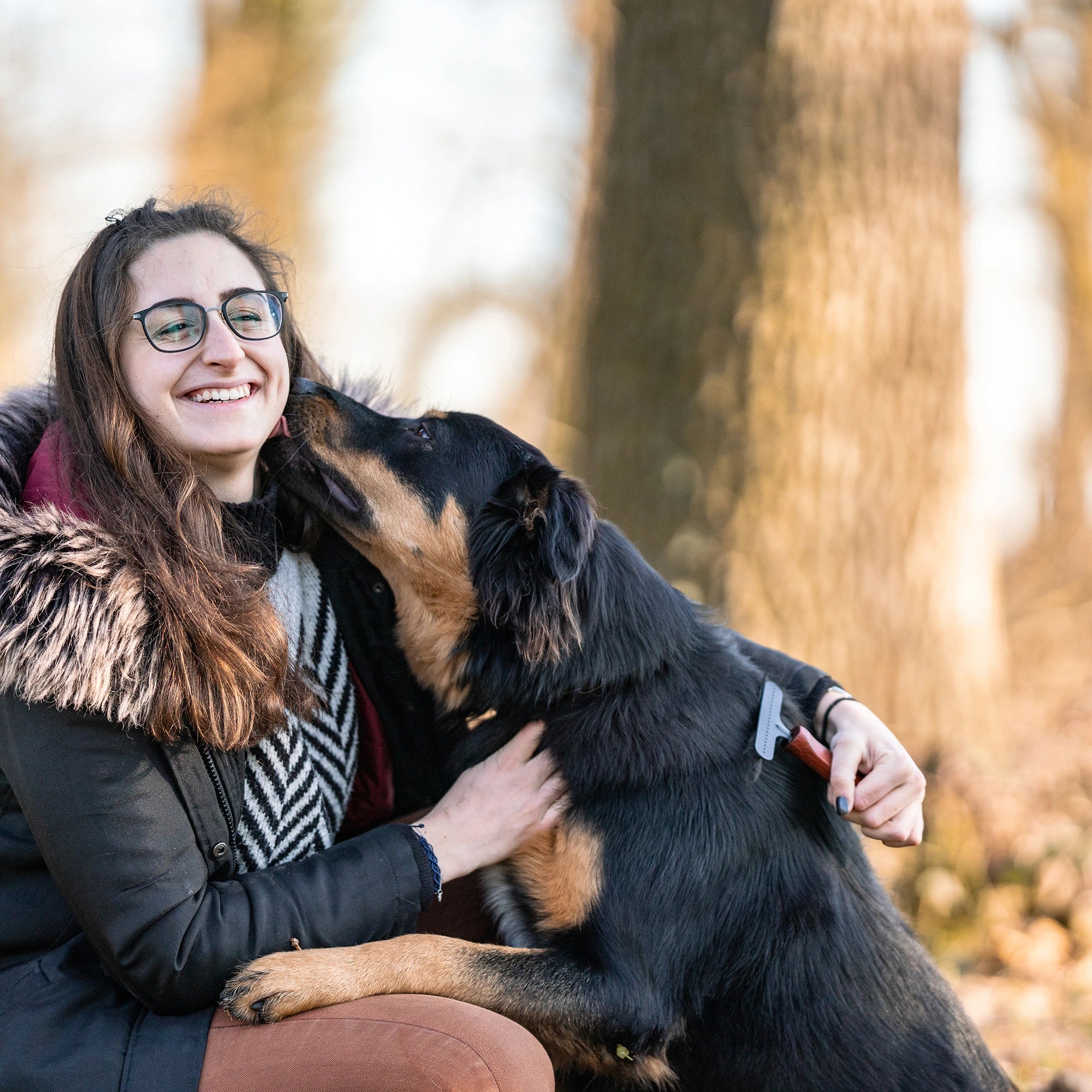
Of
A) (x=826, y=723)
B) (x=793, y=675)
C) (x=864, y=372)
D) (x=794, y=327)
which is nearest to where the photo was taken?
(x=826, y=723)

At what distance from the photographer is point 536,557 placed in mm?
2496

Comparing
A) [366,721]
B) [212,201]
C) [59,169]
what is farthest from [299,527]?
[59,169]

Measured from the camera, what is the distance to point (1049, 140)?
394 inches

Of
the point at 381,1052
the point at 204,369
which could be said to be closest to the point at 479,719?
the point at 381,1052

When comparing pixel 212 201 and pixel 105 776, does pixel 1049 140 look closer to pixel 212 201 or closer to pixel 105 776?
pixel 212 201

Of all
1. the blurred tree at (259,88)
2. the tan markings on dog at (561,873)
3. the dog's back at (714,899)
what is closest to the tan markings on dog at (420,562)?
the dog's back at (714,899)

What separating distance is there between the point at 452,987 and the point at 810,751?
35.2 inches

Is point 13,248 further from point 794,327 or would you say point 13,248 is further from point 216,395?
point 216,395

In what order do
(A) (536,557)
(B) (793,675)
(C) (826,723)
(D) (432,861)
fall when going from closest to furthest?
(D) (432,861) → (A) (536,557) → (C) (826,723) → (B) (793,675)

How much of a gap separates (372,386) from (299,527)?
57 cm

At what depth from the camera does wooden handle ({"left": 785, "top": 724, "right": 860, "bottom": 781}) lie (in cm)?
236

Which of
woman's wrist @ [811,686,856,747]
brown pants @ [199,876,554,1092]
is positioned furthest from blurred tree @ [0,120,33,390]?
brown pants @ [199,876,554,1092]

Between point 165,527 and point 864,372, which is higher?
point 864,372

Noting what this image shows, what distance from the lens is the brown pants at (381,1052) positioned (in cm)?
188
